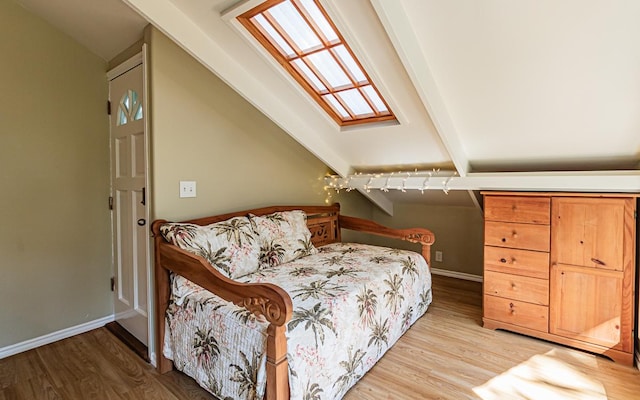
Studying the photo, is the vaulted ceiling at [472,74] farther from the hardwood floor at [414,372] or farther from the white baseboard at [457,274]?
the white baseboard at [457,274]

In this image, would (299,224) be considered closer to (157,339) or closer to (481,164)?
(157,339)

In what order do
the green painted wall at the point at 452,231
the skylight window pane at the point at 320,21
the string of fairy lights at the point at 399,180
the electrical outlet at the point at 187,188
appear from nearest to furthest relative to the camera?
1. the skylight window pane at the point at 320,21
2. the electrical outlet at the point at 187,188
3. the string of fairy lights at the point at 399,180
4. the green painted wall at the point at 452,231

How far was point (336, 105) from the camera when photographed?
98.7 inches

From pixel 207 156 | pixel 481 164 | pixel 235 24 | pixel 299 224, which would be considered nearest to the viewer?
pixel 235 24

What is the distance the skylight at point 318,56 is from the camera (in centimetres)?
181

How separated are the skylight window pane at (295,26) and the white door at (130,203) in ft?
3.32

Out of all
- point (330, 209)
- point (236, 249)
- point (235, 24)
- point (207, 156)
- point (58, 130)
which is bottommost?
point (236, 249)

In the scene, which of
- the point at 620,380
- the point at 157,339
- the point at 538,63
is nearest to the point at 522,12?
the point at 538,63

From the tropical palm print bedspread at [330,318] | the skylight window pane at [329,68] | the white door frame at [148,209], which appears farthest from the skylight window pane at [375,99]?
the white door frame at [148,209]

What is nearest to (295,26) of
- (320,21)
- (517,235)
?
(320,21)

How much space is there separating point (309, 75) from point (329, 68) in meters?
0.17

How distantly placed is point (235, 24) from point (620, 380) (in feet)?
10.1

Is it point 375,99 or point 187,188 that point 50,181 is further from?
point 375,99

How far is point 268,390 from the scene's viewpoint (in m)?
1.36
